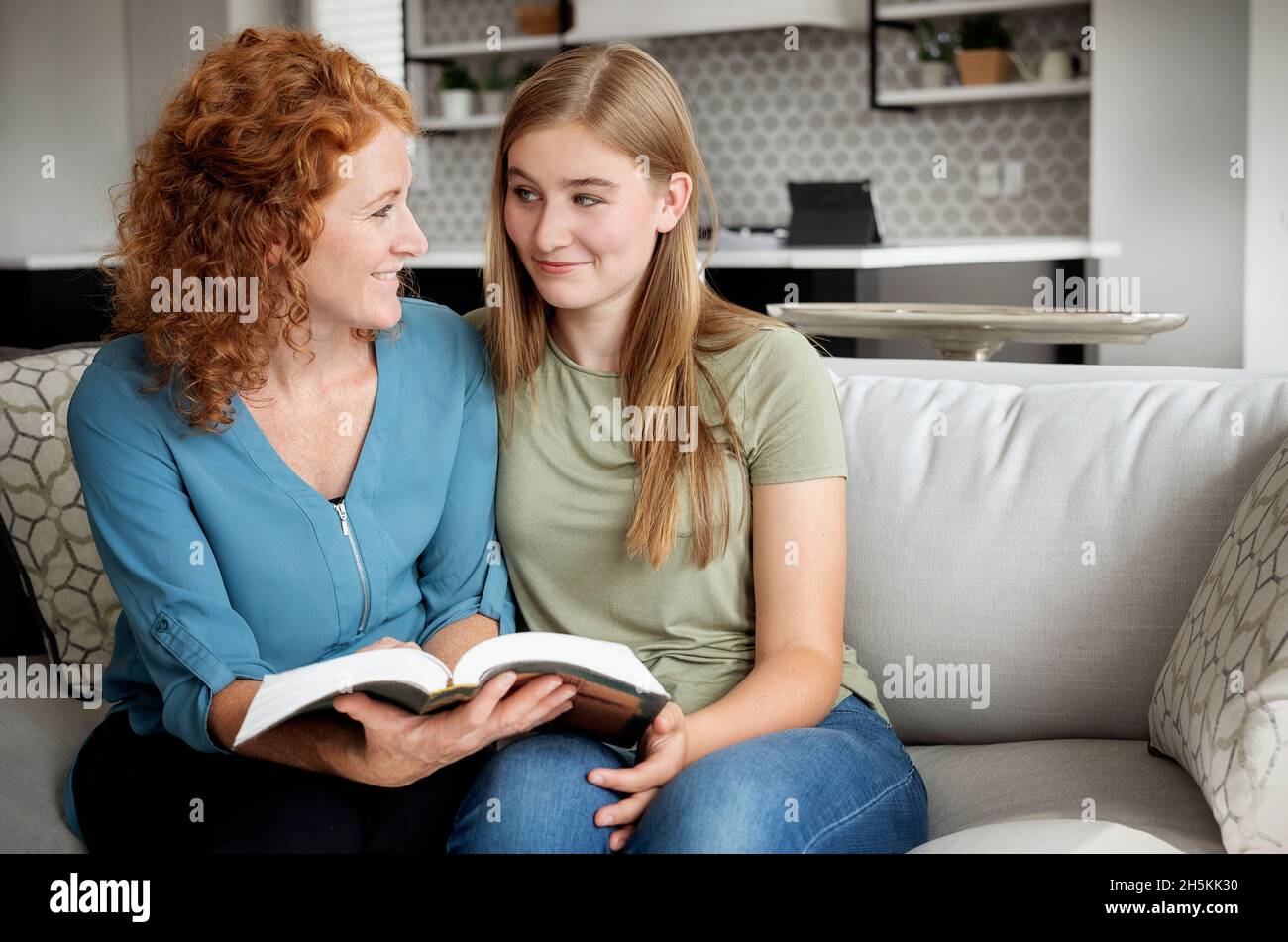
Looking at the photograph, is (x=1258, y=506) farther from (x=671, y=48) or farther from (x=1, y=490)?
(x=671, y=48)

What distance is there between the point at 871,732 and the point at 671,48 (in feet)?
16.4

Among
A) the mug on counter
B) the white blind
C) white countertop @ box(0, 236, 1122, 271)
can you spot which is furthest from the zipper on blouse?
the white blind

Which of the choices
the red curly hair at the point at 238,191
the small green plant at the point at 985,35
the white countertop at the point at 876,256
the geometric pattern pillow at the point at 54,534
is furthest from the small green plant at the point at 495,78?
the red curly hair at the point at 238,191

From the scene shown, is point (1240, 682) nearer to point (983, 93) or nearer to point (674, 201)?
point (674, 201)

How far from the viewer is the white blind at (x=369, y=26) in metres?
6.70

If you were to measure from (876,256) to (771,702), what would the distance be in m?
2.97

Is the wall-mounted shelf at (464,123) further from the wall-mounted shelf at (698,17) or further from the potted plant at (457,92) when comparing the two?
the wall-mounted shelf at (698,17)

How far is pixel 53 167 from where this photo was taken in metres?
6.72

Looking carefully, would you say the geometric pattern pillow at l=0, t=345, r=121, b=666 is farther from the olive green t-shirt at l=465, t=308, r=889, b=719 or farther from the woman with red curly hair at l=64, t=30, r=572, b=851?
the olive green t-shirt at l=465, t=308, r=889, b=719

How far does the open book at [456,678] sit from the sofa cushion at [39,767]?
452mm

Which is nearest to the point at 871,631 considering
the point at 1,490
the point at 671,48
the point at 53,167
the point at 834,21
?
the point at 1,490

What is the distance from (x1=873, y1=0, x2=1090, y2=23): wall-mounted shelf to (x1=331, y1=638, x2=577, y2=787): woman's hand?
432cm

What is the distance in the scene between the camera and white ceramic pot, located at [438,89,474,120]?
6289 mm

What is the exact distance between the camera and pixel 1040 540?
5.59ft
